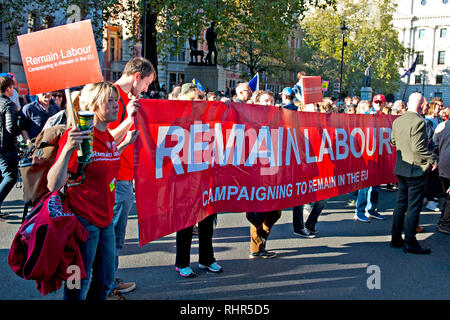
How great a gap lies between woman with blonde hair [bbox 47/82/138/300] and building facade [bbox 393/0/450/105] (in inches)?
3296

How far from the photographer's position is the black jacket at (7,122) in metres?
6.58

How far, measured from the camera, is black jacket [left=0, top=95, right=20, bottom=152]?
6.58 m

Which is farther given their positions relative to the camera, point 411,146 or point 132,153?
point 411,146

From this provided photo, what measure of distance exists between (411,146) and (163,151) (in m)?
3.39

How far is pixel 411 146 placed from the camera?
587 centimetres

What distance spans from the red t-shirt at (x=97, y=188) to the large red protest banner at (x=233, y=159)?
844 millimetres

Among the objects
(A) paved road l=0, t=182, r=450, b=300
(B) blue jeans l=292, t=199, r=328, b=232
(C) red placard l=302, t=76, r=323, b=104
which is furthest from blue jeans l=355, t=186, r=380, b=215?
(C) red placard l=302, t=76, r=323, b=104

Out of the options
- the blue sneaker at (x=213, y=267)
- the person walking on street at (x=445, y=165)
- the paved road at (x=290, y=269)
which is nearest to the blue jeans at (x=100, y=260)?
the paved road at (x=290, y=269)

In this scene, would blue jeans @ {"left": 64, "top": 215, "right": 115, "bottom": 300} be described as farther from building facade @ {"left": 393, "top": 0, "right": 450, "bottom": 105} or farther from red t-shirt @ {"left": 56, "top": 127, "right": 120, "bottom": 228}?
building facade @ {"left": 393, "top": 0, "right": 450, "bottom": 105}

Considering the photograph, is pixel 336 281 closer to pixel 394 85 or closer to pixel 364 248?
pixel 364 248

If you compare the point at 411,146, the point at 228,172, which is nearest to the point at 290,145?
the point at 228,172

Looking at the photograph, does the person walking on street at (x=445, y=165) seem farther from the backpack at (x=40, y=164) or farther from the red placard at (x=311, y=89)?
the backpack at (x=40, y=164)

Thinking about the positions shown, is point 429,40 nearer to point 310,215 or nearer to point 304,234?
point 310,215
